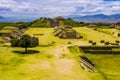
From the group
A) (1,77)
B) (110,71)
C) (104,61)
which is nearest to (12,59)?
(1,77)

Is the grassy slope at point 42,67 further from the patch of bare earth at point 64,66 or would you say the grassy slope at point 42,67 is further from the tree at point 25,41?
the tree at point 25,41

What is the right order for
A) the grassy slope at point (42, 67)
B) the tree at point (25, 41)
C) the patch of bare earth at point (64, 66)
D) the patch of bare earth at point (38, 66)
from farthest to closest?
the tree at point (25, 41), the patch of bare earth at point (38, 66), the patch of bare earth at point (64, 66), the grassy slope at point (42, 67)

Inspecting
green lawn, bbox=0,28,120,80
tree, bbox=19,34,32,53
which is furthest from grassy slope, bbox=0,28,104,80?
tree, bbox=19,34,32,53

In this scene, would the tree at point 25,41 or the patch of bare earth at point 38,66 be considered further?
the tree at point 25,41

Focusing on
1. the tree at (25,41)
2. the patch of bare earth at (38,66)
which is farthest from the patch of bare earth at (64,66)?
the tree at (25,41)

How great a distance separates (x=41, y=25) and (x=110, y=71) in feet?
390

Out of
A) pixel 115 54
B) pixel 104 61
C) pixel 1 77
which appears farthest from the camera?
pixel 115 54

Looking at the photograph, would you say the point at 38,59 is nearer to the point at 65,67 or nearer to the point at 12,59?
the point at 12,59

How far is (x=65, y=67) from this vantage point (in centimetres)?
4744

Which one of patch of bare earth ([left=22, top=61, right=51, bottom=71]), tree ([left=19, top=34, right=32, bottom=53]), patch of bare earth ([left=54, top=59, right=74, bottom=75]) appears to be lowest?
patch of bare earth ([left=54, top=59, right=74, bottom=75])

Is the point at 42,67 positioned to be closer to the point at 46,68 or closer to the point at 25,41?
the point at 46,68

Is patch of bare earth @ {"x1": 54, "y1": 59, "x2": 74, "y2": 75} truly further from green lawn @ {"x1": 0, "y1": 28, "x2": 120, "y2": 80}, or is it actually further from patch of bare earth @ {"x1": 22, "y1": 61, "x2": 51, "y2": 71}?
patch of bare earth @ {"x1": 22, "y1": 61, "x2": 51, "y2": 71}

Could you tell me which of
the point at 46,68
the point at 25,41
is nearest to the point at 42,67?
the point at 46,68

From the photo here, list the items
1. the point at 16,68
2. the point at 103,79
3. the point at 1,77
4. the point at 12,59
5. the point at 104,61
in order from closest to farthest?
the point at 1,77
the point at 103,79
the point at 16,68
the point at 12,59
the point at 104,61
